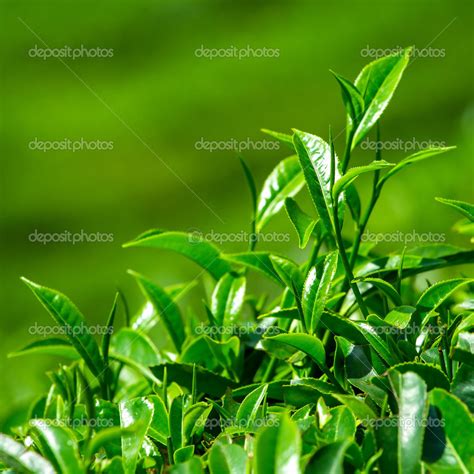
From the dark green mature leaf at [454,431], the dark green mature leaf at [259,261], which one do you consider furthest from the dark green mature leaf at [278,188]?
the dark green mature leaf at [454,431]

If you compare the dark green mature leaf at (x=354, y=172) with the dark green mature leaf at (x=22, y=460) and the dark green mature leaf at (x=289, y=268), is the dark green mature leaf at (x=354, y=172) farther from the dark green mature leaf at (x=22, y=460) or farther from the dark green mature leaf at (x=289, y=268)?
Answer: the dark green mature leaf at (x=22, y=460)

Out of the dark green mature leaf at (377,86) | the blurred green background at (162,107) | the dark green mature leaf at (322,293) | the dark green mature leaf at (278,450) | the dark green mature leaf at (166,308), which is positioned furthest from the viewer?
the blurred green background at (162,107)

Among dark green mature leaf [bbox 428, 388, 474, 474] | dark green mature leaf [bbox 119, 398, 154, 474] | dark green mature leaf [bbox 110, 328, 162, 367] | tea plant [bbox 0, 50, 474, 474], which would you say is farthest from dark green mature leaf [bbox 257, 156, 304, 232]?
dark green mature leaf [bbox 428, 388, 474, 474]

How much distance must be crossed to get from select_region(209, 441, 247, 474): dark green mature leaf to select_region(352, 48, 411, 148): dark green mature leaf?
0.39 meters

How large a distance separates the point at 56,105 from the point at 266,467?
11.2 ft

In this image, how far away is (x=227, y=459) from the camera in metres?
0.54

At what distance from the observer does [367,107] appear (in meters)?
0.81

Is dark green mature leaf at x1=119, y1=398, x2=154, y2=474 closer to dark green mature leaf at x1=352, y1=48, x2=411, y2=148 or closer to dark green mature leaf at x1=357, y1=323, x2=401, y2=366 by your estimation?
dark green mature leaf at x1=357, y1=323, x2=401, y2=366

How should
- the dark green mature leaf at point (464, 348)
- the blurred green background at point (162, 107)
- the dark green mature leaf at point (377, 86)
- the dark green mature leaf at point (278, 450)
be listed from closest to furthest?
the dark green mature leaf at point (278, 450) < the dark green mature leaf at point (464, 348) < the dark green mature leaf at point (377, 86) < the blurred green background at point (162, 107)

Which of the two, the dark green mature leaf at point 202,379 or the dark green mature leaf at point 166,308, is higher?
the dark green mature leaf at point 166,308

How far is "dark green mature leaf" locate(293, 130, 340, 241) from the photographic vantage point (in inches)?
28.7

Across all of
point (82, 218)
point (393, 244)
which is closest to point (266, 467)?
point (393, 244)

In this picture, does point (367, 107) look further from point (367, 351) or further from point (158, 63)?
point (158, 63)

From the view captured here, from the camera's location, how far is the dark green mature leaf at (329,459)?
496 mm
